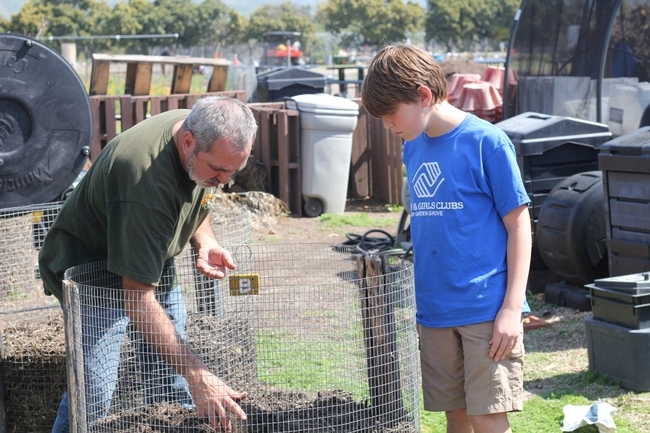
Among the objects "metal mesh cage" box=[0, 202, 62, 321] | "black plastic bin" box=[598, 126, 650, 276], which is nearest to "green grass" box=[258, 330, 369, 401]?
"metal mesh cage" box=[0, 202, 62, 321]

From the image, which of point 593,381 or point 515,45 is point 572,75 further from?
point 593,381

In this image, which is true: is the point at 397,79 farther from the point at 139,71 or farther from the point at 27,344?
the point at 139,71

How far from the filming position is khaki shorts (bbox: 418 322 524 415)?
9.37 ft

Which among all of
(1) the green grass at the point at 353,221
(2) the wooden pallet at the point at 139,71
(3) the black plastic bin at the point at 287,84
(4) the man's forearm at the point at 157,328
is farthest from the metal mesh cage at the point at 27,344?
(3) the black plastic bin at the point at 287,84

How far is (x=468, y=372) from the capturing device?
291cm

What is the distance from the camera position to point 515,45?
1152cm

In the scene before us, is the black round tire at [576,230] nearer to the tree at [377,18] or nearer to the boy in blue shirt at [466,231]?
the boy in blue shirt at [466,231]

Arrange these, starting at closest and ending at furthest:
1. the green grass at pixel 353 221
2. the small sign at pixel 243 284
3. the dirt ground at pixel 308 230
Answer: the small sign at pixel 243 284
the dirt ground at pixel 308 230
the green grass at pixel 353 221

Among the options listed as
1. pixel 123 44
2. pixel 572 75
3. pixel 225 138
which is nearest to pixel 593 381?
pixel 225 138

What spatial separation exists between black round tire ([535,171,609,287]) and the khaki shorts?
3337 millimetres

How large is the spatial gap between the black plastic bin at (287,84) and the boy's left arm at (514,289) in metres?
11.2

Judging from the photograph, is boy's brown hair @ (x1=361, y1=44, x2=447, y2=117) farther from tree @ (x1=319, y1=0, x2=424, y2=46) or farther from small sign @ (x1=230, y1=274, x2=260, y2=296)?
tree @ (x1=319, y1=0, x2=424, y2=46)

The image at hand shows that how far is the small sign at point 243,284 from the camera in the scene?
3.24m

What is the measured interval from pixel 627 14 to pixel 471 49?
243 ft
